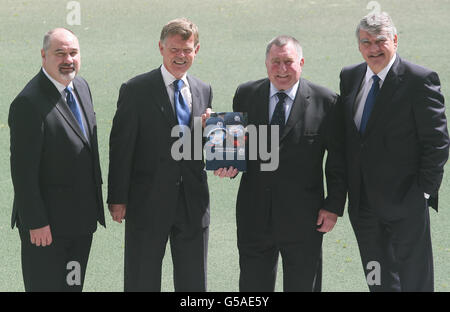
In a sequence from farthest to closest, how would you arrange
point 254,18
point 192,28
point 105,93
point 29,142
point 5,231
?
point 254,18
point 105,93
point 5,231
point 192,28
point 29,142

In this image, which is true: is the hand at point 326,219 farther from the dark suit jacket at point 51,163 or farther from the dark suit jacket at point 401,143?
the dark suit jacket at point 51,163

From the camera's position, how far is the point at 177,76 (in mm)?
5457

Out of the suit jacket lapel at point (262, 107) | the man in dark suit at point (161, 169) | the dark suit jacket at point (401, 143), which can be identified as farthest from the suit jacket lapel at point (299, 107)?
the man in dark suit at point (161, 169)

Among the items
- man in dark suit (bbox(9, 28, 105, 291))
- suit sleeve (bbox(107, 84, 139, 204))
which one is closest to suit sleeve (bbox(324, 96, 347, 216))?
suit sleeve (bbox(107, 84, 139, 204))

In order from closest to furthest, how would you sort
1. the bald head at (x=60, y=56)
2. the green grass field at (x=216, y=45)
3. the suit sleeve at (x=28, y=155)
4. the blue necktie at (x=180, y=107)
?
the suit sleeve at (x=28, y=155)
the bald head at (x=60, y=56)
the blue necktie at (x=180, y=107)
the green grass field at (x=216, y=45)

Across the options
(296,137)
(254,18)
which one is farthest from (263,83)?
(254,18)

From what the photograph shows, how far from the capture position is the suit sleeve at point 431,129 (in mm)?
5285

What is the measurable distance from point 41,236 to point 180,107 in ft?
4.43

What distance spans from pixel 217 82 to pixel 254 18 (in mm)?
2828

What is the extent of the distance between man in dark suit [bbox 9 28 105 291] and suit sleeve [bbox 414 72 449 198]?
236 centimetres

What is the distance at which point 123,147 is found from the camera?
5.34 m
